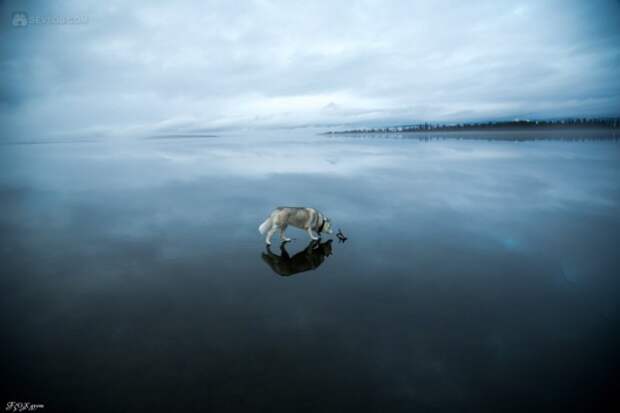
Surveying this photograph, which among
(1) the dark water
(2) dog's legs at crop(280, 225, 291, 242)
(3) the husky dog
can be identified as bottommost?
(1) the dark water

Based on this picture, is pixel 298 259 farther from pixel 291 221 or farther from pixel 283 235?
pixel 291 221

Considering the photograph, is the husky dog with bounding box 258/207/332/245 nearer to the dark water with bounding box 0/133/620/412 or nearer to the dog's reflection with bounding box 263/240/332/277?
the dog's reflection with bounding box 263/240/332/277

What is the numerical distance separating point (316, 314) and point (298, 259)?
2920 mm

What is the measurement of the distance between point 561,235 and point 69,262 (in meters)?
16.1

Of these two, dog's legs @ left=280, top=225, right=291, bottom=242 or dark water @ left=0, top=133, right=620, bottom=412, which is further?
dog's legs @ left=280, top=225, right=291, bottom=242

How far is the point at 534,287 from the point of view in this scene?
6996 mm

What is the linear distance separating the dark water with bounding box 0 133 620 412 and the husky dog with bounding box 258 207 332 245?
0.68 meters

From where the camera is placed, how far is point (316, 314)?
609 cm

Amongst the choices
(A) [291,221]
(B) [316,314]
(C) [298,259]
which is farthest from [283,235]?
(B) [316,314]

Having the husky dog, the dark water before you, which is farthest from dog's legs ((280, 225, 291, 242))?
the dark water

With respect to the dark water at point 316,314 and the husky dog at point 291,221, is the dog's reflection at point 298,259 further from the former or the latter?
the husky dog at point 291,221

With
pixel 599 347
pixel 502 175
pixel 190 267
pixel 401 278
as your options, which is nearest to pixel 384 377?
pixel 401 278

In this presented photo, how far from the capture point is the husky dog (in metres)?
9.51

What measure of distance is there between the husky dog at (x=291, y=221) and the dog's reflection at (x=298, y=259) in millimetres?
574
